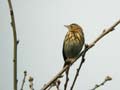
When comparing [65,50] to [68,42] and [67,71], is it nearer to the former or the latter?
[68,42]

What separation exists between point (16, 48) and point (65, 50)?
2.79m

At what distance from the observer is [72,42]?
4.54m

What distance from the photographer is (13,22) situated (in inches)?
82.4

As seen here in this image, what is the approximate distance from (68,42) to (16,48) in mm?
2668

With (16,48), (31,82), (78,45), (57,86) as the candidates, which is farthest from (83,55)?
(78,45)

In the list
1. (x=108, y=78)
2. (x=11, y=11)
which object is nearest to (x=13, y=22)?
(x=11, y=11)

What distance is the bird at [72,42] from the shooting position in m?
4.36

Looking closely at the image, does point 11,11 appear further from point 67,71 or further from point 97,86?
point 97,86

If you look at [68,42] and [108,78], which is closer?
[108,78]

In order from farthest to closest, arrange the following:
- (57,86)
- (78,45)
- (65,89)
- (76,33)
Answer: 1. (76,33)
2. (78,45)
3. (57,86)
4. (65,89)

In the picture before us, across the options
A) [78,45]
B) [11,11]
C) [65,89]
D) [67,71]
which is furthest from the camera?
[78,45]

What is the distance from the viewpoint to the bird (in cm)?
436

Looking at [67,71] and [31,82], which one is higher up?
[67,71]

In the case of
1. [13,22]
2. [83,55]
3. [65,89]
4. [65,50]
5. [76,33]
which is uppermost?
[13,22]
